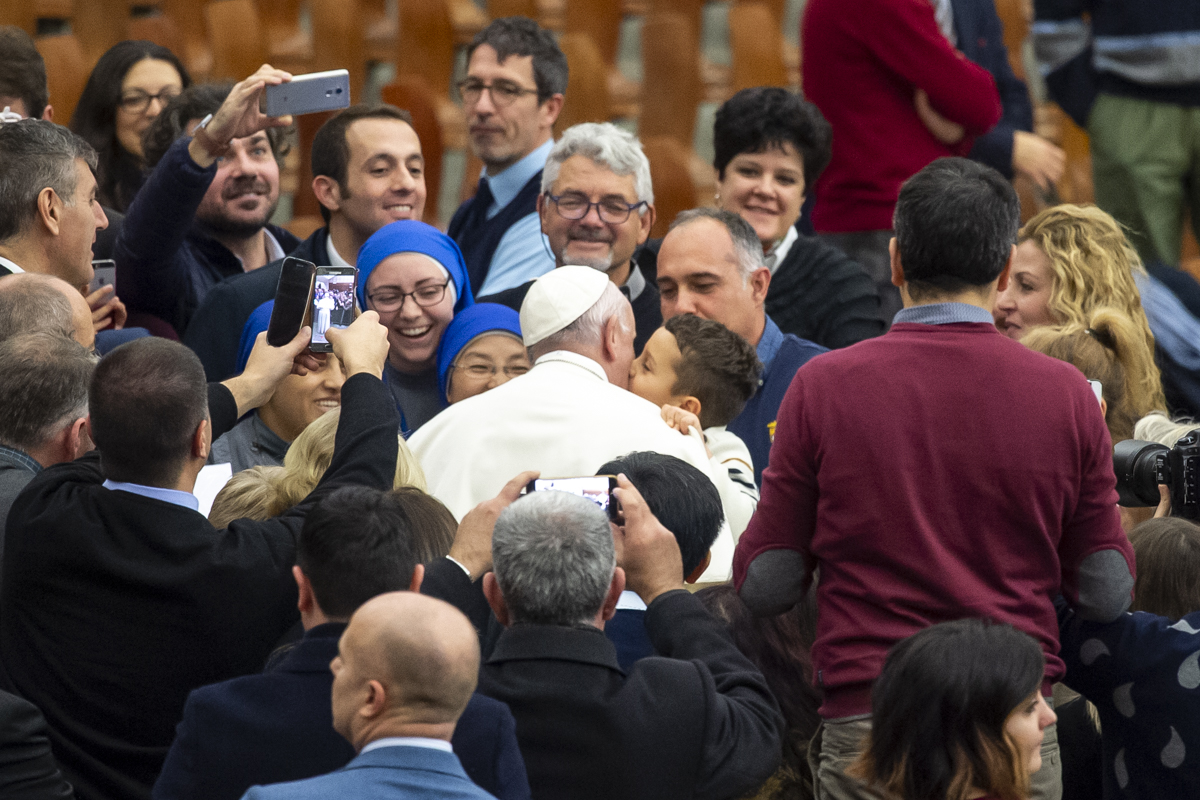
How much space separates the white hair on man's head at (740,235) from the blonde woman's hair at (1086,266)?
0.73 m

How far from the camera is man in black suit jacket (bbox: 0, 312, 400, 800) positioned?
80.9 inches

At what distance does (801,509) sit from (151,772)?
98 centimetres

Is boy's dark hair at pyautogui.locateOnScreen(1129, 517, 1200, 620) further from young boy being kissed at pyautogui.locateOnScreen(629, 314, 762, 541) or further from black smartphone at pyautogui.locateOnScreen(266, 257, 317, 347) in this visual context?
black smartphone at pyautogui.locateOnScreen(266, 257, 317, 347)

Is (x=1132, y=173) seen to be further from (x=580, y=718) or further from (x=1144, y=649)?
(x=580, y=718)

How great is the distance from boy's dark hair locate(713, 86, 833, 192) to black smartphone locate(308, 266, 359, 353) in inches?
66.5

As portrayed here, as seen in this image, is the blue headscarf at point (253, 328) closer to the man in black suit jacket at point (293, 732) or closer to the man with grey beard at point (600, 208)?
the man with grey beard at point (600, 208)

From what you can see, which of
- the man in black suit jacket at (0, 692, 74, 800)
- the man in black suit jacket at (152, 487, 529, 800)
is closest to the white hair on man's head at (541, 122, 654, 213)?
the man in black suit jacket at (152, 487, 529, 800)

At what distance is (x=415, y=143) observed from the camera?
3.87 meters

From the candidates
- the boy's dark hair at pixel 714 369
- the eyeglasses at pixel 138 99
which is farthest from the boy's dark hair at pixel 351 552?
the eyeglasses at pixel 138 99

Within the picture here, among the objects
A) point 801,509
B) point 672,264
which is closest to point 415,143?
point 672,264

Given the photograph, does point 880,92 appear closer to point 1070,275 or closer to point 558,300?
point 1070,275

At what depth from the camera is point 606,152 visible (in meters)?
3.72

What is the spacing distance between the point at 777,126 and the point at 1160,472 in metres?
1.93

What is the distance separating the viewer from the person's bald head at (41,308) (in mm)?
2643
